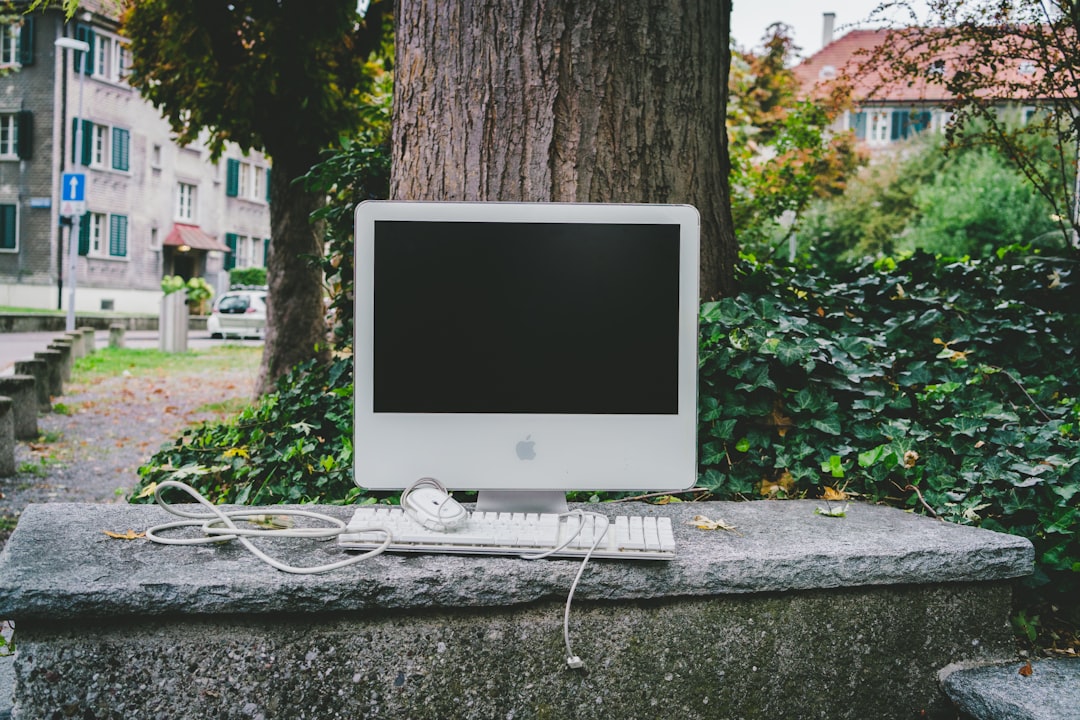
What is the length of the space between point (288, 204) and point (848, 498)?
7.35 m

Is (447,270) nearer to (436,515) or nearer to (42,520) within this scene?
(436,515)

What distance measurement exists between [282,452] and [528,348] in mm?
1778

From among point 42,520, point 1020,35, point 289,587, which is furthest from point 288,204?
point 289,587

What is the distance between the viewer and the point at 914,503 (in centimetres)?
292

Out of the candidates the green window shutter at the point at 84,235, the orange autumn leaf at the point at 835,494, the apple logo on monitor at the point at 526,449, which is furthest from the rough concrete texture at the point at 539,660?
the green window shutter at the point at 84,235

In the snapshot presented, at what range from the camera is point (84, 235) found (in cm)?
3475

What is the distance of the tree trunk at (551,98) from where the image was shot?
323 cm

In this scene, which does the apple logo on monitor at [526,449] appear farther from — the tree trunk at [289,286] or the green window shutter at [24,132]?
the green window shutter at [24,132]

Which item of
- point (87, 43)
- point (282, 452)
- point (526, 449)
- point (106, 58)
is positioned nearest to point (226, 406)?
point (282, 452)

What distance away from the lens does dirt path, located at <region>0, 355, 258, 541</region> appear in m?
6.54

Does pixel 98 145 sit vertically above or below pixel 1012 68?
above

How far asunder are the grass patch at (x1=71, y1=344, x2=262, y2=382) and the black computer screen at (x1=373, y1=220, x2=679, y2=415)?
12.9 meters

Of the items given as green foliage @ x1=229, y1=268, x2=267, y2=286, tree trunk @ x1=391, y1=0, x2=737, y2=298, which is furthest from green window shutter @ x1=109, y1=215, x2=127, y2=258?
tree trunk @ x1=391, y1=0, x2=737, y2=298

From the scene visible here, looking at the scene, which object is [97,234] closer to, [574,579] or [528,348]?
[528,348]
